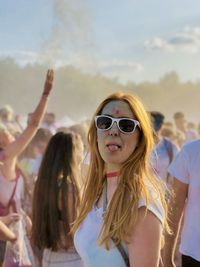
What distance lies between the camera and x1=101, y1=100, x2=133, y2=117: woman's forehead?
1.80 metres

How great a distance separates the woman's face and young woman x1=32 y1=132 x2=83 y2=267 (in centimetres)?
99

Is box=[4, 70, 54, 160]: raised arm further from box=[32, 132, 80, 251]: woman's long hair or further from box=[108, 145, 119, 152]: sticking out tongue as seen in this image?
box=[108, 145, 119, 152]: sticking out tongue

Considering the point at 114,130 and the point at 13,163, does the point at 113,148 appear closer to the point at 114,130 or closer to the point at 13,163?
the point at 114,130

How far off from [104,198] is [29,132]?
1.73 metres

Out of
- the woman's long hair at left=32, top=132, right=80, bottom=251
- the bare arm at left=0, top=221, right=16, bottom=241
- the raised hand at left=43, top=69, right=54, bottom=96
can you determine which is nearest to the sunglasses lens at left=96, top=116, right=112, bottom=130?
Result: the woman's long hair at left=32, top=132, right=80, bottom=251

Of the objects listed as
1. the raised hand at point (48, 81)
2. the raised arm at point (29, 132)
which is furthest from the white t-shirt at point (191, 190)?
the raised hand at point (48, 81)

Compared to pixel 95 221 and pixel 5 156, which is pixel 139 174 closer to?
pixel 95 221

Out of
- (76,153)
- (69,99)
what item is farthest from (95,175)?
(69,99)

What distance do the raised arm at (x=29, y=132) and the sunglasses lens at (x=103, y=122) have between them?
1664 mm

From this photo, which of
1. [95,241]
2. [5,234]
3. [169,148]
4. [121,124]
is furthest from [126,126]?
[169,148]

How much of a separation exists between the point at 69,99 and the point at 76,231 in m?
17.9

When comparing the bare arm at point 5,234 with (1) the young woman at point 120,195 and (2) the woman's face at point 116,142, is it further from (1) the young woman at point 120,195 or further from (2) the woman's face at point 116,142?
(2) the woman's face at point 116,142

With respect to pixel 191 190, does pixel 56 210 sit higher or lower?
lower

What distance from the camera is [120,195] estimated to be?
5.46 ft
